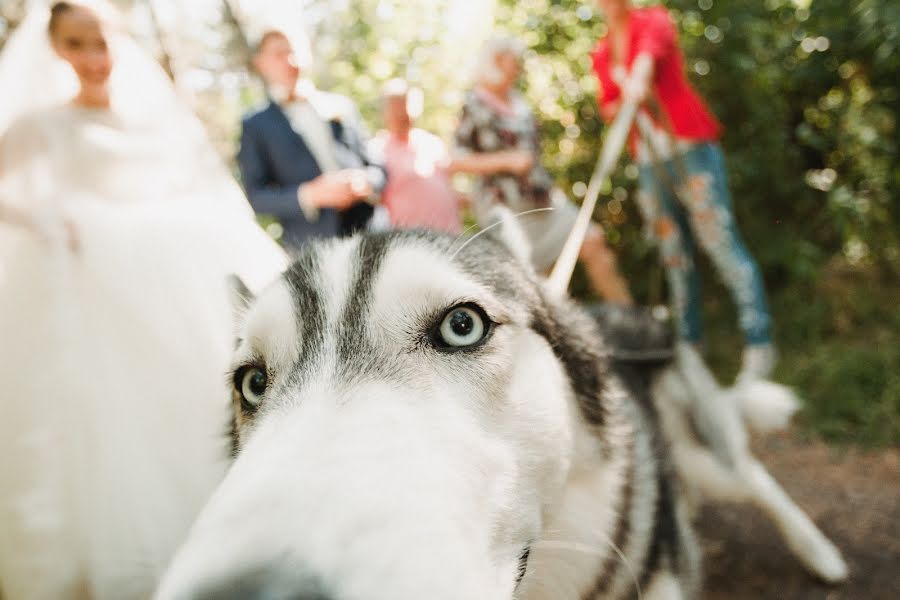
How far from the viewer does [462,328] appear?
1.26 m

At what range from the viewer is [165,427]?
2311mm

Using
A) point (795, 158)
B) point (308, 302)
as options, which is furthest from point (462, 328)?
point (795, 158)

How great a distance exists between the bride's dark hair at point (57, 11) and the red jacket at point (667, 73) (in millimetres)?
2680

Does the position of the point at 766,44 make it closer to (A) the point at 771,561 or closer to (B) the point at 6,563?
(A) the point at 771,561

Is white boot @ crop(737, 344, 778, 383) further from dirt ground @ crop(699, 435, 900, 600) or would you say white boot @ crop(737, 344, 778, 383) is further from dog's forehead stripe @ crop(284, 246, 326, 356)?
dog's forehead stripe @ crop(284, 246, 326, 356)

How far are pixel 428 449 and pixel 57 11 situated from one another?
2.62 metres

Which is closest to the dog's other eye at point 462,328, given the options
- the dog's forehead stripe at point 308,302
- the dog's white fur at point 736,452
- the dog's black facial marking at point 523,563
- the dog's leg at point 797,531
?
the dog's forehead stripe at point 308,302

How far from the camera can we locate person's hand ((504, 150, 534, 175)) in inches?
140

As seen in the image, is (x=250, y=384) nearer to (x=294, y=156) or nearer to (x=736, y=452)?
(x=294, y=156)

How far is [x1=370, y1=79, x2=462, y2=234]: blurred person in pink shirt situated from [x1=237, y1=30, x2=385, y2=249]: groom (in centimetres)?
39

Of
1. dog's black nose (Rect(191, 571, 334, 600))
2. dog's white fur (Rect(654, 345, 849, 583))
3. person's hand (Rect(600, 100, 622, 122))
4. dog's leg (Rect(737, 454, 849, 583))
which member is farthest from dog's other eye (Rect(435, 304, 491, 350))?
person's hand (Rect(600, 100, 622, 122))

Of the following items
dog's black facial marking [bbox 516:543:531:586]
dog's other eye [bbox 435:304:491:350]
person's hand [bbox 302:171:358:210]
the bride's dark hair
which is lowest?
dog's black facial marking [bbox 516:543:531:586]

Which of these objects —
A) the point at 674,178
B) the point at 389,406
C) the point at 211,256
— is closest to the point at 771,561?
the point at 674,178

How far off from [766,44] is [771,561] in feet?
15.0
